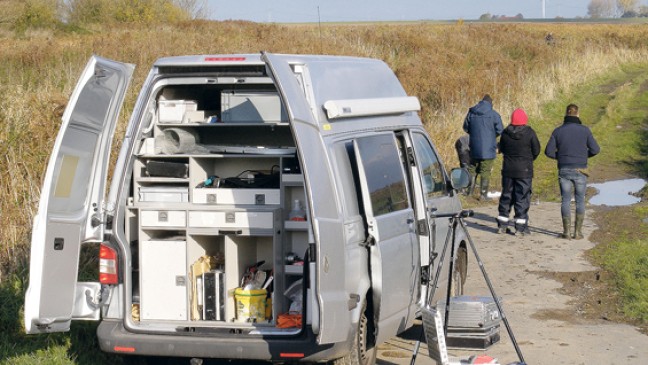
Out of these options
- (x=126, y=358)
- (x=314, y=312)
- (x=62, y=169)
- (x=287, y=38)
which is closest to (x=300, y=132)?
(x=314, y=312)

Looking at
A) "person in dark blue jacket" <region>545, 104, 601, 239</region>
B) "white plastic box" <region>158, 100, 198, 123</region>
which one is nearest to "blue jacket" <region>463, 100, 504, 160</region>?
"person in dark blue jacket" <region>545, 104, 601, 239</region>

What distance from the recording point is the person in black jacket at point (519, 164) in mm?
15328

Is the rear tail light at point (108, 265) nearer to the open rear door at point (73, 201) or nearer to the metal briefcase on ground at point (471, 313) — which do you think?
the open rear door at point (73, 201)

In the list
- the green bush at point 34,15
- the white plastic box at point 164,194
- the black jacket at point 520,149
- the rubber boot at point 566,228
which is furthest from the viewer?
the green bush at point 34,15

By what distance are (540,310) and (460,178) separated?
2.15 m

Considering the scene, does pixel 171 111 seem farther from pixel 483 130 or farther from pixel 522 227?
pixel 483 130

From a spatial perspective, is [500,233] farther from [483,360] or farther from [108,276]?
[108,276]

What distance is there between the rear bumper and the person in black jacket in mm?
8927

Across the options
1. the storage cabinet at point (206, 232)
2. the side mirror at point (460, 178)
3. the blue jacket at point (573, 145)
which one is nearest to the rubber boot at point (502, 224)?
the blue jacket at point (573, 145)

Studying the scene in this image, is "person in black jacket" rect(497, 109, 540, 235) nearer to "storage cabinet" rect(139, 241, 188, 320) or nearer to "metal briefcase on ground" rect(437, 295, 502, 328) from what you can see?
"metal briefcase on ground" rect(437, 295, 502, 328)

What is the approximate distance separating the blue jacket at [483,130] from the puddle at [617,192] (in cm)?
210

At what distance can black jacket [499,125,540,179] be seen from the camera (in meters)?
15.3

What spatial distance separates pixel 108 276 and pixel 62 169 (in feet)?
3.18

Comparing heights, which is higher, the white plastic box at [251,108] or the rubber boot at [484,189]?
the rubber boot at [484,189]
